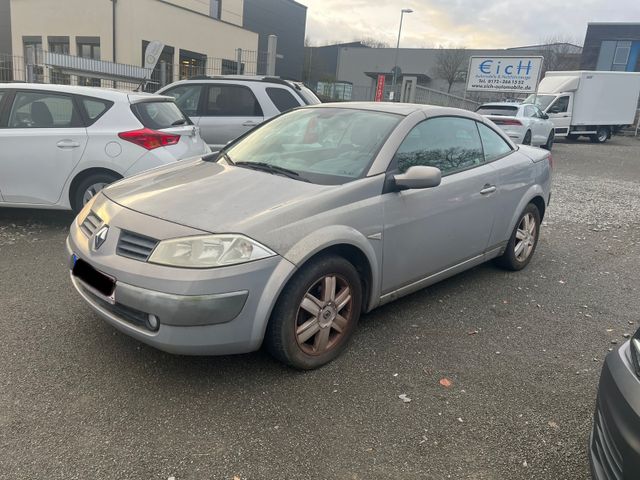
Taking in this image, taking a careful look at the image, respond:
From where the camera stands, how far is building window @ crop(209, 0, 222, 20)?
30.3 m

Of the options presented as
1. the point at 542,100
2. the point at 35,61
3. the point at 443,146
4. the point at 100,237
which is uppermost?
the point at 542,100

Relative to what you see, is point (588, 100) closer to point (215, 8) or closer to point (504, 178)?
point (215, 8)

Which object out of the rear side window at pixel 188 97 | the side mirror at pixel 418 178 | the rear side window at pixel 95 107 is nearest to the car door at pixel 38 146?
the rear side window at pixel 95 107

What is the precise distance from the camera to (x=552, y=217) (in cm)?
776

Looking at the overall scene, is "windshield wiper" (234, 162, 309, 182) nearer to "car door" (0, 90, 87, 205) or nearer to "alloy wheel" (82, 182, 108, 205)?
"alloy wheel" (82, 182, 108, 205)

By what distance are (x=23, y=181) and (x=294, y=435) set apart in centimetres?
440

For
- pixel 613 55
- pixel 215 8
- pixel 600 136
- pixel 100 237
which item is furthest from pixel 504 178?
pixel 613 55

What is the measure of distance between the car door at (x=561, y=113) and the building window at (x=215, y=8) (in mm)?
19392

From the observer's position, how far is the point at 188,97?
844cm

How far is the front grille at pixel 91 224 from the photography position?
3156 mm

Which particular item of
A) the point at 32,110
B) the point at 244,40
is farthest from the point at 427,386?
the point at 244,40

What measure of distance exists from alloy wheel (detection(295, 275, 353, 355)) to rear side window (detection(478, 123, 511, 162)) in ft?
6.65

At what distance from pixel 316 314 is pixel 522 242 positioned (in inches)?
111

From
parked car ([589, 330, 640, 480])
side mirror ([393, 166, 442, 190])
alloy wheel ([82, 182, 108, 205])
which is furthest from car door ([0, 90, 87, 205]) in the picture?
parked car ([589, 330, 640, 480])
